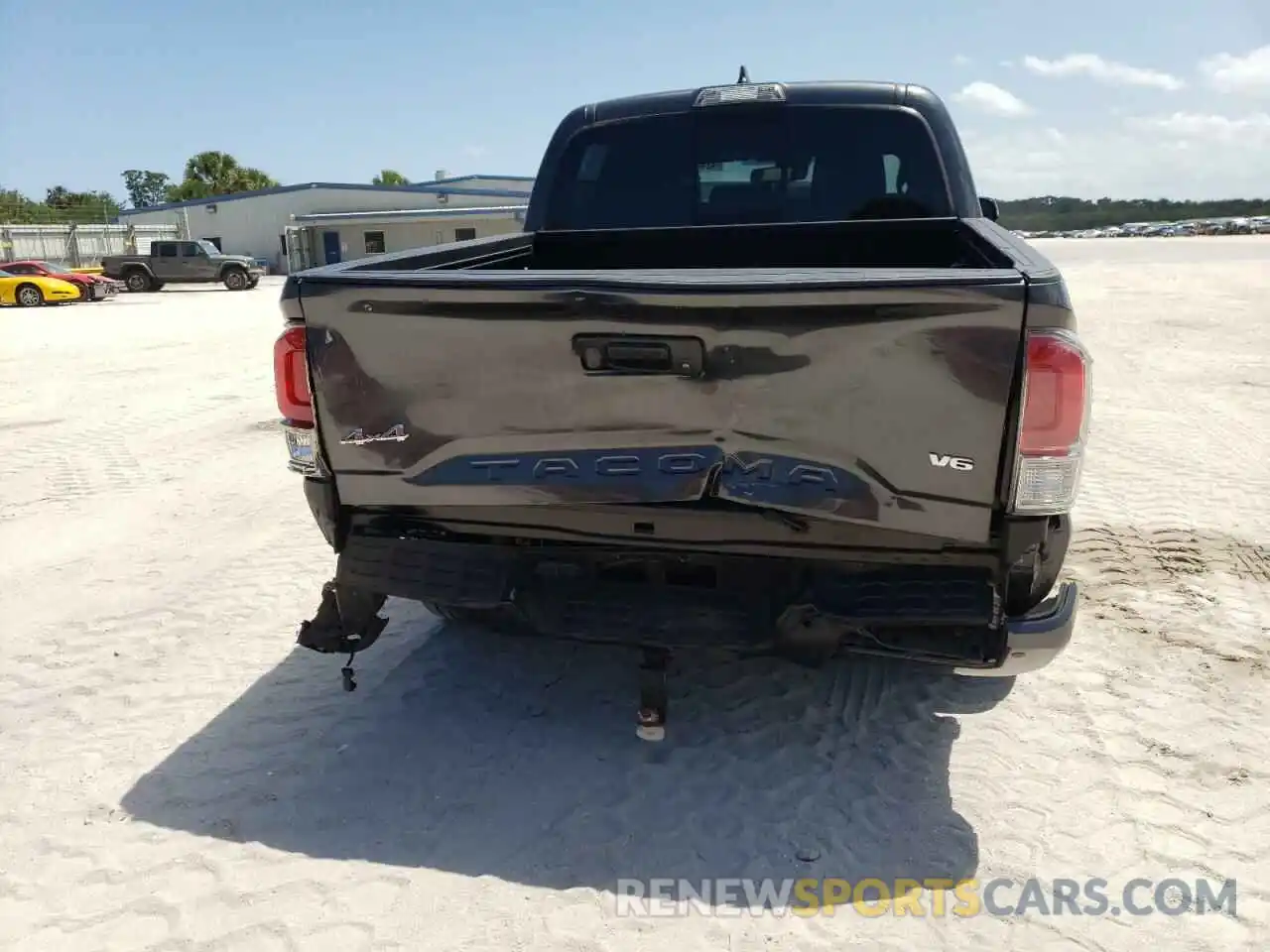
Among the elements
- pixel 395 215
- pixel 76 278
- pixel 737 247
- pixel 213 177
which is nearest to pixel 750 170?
pixel 737 247

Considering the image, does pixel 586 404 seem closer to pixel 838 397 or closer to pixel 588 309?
pixel 588 309

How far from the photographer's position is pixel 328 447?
282cm

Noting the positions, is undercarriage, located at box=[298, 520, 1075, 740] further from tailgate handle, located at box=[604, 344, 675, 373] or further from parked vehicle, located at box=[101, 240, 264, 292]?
parked vehicle, located at box=[101, 240, 264, 292]

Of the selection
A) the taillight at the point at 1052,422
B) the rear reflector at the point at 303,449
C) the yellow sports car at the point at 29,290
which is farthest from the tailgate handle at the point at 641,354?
the yellow sports car at the point at 29,290

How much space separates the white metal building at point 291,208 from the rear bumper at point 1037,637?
1630 inches

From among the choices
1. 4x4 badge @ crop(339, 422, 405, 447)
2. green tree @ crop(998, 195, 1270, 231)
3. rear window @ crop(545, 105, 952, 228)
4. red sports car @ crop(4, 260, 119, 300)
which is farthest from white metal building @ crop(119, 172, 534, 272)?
green tree @ crop(998, 195, 1270, 231)

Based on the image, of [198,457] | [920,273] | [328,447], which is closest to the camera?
[920,273]

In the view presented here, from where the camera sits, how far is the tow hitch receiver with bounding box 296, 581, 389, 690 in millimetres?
3080

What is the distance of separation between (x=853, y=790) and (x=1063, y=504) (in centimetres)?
119

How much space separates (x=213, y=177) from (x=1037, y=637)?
73756mm

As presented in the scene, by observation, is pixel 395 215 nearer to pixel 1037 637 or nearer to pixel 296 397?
pixel 296 397

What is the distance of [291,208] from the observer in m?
42.9

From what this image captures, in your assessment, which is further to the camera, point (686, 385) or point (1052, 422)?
point (686, 385)

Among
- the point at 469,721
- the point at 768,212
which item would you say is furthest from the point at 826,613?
the point at 768,212
